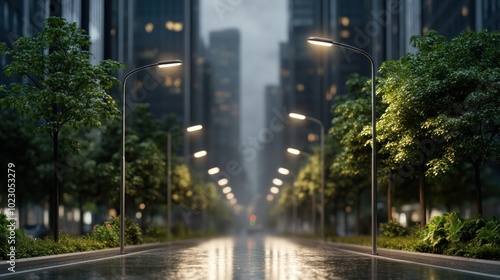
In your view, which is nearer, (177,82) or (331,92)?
(177,82)

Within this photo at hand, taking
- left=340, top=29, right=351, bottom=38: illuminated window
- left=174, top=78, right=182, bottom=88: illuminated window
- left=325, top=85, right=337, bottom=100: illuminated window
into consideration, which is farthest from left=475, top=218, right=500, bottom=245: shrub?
left=340, top=29, right=351, bottom=38: illuminated window

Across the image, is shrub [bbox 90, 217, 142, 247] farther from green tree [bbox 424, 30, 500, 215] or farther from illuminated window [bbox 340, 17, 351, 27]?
illuminated window [bbox 340, 17, 351, 27]

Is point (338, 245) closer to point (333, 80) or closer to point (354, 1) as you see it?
point (333, 80)

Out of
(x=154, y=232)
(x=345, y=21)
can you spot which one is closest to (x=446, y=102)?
(x=154, y=232)

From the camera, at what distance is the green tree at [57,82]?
29.2 metres

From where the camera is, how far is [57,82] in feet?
96.3

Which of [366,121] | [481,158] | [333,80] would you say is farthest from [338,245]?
[333,80]

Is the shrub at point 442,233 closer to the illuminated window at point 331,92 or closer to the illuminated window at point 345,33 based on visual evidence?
the illuminated window at point 331,92

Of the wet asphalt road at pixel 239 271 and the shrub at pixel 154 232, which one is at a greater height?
the wet asphalt road at pixel 239 271

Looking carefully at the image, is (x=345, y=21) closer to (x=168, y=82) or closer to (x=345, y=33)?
(x=345, y=33)

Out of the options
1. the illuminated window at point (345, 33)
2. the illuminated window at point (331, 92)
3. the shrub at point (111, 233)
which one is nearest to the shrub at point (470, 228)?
the shrub at point (111, 233)

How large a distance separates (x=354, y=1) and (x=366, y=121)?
14921cm

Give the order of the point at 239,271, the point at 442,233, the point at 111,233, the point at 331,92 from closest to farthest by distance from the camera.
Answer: the point at 239,271 → the point at 442,233 → the point at 111,233 → the point at 331,92

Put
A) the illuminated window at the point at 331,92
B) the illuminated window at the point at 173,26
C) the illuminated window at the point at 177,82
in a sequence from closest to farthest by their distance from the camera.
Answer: the illuminated window at the point at 177,82, the illuminated window at the point at 173,26, the illuminated window at the point at 331,92
